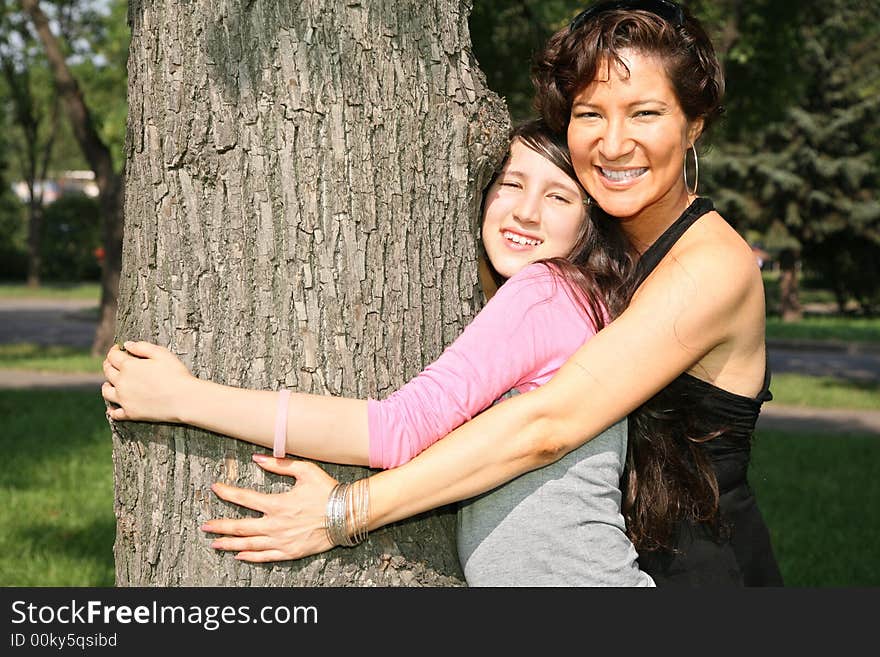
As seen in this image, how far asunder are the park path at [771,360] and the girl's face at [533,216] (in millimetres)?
8240

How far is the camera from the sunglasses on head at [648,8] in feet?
8.23

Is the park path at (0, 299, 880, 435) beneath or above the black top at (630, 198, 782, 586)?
beneath

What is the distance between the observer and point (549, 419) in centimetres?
219

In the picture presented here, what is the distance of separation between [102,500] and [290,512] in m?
4.74

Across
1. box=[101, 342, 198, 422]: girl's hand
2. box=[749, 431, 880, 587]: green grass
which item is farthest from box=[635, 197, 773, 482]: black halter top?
box=[749, 431, 880, 587]: green grass

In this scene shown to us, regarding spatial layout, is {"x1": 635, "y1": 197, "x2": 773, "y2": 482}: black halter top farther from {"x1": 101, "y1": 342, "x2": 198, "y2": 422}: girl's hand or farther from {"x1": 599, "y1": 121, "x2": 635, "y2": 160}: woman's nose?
{"x1": 101, "y1": 342, "x2": 198, "y2": 422}: girl's hand

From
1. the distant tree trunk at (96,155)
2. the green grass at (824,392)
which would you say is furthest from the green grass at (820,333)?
the distant tree trunk at (96,155)

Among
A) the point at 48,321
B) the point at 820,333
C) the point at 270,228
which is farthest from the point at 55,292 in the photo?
the point at 270,228

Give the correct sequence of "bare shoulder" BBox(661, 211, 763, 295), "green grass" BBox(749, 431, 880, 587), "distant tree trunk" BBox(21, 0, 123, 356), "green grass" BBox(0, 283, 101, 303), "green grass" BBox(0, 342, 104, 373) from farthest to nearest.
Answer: "green grass" BBox(0, 283, 101, 303), "distant tree trunk" BBox(21, 0, 123, 356), "green grass" BBox(0, 342, 104, 373), "green grass" BBox(749, 431, 880, 587), "bare shoulder" BBox(661, 211, 763, 295)

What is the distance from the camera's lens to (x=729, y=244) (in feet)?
7.82

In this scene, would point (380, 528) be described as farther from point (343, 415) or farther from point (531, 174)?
point (531, 174)

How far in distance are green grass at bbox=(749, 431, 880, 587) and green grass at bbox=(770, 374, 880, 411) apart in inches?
100

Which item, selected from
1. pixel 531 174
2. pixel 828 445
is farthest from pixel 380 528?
pixel 828 445

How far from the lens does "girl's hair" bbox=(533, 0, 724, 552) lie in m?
2.42
